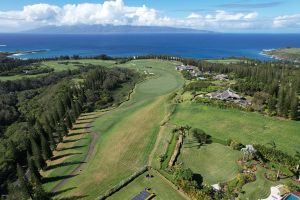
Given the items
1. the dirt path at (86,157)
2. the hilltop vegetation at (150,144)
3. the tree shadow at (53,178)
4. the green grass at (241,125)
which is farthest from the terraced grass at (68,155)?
the green grass at (241,125)

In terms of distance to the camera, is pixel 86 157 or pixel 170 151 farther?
pixel 86 157

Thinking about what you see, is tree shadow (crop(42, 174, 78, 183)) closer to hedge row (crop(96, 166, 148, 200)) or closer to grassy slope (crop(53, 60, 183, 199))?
grassy slope (crop(53, 60, 183, 199))

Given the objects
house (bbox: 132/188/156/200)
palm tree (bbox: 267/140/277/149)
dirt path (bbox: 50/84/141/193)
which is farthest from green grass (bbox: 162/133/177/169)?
palm tree (bbox: 267/140/277/149)

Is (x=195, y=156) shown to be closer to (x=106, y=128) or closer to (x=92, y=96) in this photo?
(x=106, y=128)

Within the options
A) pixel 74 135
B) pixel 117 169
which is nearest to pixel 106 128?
pixel 74 135

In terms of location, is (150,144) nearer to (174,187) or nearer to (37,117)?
(174,187)

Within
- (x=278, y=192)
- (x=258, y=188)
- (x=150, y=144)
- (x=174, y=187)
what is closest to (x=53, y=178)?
(x=150, y=144)

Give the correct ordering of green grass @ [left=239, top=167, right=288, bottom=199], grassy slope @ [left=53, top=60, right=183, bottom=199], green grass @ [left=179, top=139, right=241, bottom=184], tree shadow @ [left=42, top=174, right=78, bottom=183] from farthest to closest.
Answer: tree shadow @ [left=42, top=174, right=78, bottom=183] → grassy slope @ [left=53, top=60, right=183, bottom=199] → green grass @ [left=179, top=139, right=241, bottom=184] → green grass @ [left=239, top=167, right=288, bottom=199]
